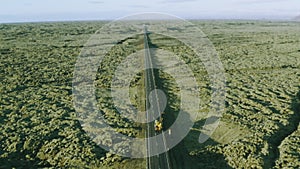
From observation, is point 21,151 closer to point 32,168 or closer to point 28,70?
point 32,168

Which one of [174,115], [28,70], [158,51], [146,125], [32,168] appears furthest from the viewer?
[158,51]

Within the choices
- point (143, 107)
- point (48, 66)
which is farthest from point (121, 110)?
point (48, 66)

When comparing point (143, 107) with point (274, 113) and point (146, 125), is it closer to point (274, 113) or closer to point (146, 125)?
point (146, 125)

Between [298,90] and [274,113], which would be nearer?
[274,113]

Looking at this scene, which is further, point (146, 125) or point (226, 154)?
point (146, 125)

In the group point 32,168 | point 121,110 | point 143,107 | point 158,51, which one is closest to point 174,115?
Answer: point 143,107

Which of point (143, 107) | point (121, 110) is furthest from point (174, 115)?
point (121, 110)

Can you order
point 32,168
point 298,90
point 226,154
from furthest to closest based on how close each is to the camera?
point 298,90 → point 226,154 → point 32,168

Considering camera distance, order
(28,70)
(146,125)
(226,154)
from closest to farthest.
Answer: (226,154)
(146,125)
(28,70)

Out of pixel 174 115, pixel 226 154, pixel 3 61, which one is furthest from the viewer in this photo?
pixel 3 61
